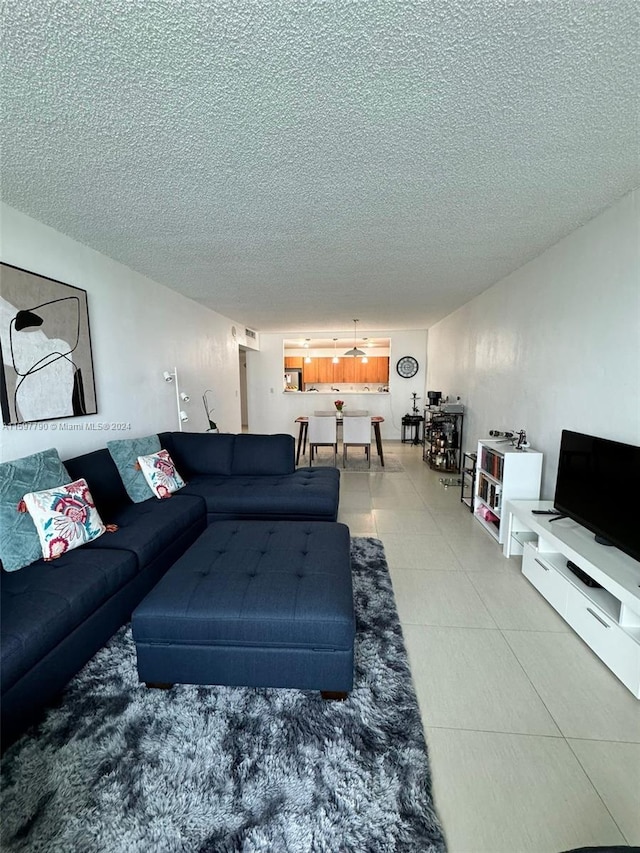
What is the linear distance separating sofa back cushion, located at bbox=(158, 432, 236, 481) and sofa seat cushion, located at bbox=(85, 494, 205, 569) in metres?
0.64

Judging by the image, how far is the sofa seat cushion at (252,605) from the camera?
4.61ft

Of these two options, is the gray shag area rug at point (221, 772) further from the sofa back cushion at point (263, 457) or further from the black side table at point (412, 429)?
the black side table at point (412, 429)

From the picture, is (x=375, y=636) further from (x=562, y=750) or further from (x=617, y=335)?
(x=617, y=335)


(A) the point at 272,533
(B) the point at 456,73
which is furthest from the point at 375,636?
(B) the point at 456,73

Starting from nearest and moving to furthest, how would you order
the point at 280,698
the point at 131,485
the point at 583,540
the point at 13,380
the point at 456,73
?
the point at 456,73 → the point at 280,698 → the point at 583,540 → the point at 13,380 → the point at 131,485

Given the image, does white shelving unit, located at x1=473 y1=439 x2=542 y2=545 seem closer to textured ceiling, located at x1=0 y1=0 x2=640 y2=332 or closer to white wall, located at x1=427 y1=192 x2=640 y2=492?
white wall, located at x1=427 y1=192 x2=640 y2=492

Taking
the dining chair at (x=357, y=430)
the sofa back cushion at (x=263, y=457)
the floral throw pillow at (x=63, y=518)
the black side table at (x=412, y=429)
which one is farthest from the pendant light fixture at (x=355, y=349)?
the floral throw pillow at (x=63, y=518)

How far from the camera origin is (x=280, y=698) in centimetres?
147

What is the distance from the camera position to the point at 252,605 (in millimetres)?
1441

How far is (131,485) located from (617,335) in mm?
3351

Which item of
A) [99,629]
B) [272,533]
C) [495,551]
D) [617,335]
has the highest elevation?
[617,335]

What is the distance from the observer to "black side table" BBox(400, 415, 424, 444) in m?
7.00

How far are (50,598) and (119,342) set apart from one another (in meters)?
2.32

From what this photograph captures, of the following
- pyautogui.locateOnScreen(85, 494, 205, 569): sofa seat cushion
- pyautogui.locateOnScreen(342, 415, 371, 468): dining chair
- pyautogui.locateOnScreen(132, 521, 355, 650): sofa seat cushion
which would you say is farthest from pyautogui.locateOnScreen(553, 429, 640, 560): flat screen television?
pyautogui.locateOnScreen(342, 415, 371, 468): dining chair
